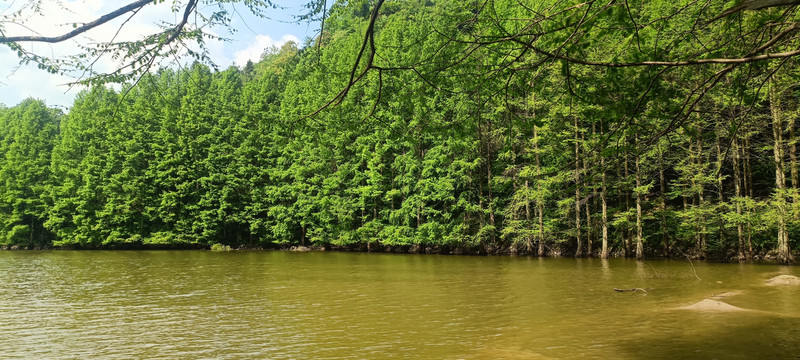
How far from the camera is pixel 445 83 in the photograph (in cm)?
528

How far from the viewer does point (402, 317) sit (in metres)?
9.10

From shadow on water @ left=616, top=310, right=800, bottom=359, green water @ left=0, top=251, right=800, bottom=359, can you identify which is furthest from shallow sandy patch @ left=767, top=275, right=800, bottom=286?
shadow on water @ left=616, top=310, right=800, bottom=359

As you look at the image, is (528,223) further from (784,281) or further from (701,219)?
(784,281)

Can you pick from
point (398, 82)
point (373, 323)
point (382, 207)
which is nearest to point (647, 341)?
point (373, 323)

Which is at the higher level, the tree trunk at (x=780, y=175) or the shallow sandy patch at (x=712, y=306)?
the tree trunk at (x=780, y=175)

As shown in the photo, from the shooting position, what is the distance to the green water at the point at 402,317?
6711mm

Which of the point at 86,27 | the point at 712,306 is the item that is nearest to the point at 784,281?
the point at 712,306

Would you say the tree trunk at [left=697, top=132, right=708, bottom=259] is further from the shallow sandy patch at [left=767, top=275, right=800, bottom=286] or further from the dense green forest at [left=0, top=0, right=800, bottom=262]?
the shallow sandy patch at [left=767, top=275, right=800, bottom=286]

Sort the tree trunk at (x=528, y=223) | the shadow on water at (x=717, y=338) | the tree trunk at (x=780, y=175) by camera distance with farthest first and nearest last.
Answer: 1. the tree trunk at (x=528, y=223)
2. the tree trunk at (x=780, y=175)
3. the shadow on water at (x=717, y=338)

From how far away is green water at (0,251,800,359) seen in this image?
22.0 feet

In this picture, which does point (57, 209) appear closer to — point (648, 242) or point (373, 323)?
point (373, 323)

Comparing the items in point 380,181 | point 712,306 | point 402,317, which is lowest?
point 402,317

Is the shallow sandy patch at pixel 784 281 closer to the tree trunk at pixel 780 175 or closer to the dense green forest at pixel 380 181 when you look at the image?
the dense green forest at pixel 380 181

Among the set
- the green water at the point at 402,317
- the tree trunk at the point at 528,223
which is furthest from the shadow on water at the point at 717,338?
the tree trunk at the point at 528,223
